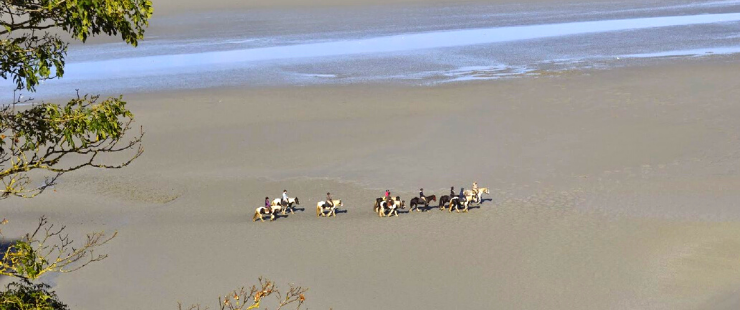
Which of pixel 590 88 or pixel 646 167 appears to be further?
pixel 590 88

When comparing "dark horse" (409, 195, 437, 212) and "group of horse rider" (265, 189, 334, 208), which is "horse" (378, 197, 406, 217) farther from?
"group of horse rider" (265, 189, 334, 208)

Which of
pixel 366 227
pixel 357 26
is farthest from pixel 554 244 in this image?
pixel 357 26

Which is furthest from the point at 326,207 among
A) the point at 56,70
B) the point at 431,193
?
the point at 56,70

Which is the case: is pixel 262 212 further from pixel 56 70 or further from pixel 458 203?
pixel 56 70

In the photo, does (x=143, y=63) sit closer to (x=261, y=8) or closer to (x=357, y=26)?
(x=357, y=26)

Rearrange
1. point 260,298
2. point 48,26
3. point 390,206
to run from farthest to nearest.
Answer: point 390,206 → point 260,298 → point 48,26

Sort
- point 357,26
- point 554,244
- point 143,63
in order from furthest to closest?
1. point 357,26
2. point 143,63
3. point 554,244
